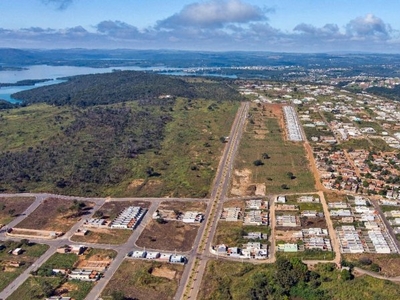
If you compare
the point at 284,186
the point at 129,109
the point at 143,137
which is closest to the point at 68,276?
the point at 284,186

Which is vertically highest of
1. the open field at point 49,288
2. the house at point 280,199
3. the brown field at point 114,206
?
the house at point 280,199

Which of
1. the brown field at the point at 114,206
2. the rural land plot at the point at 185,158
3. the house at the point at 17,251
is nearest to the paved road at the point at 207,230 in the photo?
the rural land plot at the point at 185,158

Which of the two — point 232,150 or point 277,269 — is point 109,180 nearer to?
point 232,150

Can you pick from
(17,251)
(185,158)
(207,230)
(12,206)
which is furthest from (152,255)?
(185,158)

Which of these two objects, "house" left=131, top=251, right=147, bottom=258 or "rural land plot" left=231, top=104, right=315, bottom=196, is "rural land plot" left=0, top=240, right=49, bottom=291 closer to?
"house" left=131, top=251, right=147, bottom=258

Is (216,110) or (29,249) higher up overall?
(216,110)

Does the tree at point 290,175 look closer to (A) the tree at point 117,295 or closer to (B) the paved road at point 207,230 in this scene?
(B) the paved road at point 207,230
